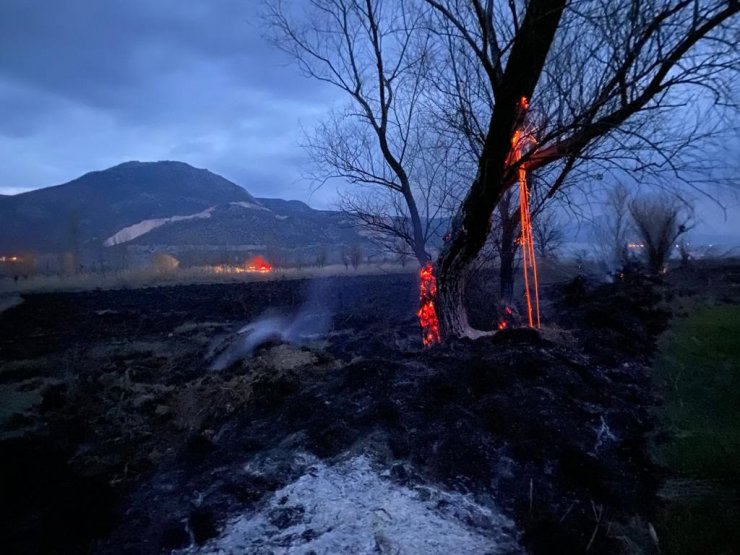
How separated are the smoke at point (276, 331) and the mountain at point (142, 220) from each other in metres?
43.8

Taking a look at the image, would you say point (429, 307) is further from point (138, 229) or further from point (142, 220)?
point (142, 220)

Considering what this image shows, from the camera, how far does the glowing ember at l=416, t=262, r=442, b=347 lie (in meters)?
7.60

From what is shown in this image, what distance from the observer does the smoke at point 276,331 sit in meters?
8.80

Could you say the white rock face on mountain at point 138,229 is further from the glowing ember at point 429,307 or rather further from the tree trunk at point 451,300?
the tree trunk at point 451,300

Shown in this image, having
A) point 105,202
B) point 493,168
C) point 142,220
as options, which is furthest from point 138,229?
point 493,168

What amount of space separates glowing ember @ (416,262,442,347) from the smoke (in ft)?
10.9

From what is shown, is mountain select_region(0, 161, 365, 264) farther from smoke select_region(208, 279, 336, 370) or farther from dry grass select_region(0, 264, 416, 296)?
smoke select_region(208, 279, 336, 370)

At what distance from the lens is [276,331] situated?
439 inches

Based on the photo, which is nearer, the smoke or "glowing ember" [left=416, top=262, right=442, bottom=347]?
"glowing ember" [left=416, top=262, right=442, bottom=347]

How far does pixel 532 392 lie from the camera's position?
5109mm

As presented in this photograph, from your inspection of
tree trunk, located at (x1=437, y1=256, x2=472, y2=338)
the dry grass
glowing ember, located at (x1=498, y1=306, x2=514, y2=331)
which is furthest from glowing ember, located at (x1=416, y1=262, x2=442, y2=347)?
the dry grass

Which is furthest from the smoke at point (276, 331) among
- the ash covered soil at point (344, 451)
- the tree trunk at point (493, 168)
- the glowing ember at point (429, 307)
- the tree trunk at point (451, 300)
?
the tree trunk at point (493, 168)

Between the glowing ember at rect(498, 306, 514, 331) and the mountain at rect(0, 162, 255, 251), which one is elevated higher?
the mountain at rect(0, 162, 255, 251)

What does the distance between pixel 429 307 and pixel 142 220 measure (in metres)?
102
